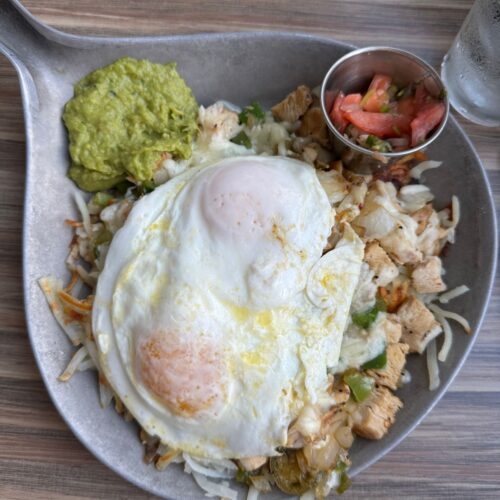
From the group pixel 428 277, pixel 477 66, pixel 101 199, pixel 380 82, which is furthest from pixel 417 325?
pixel 101 199

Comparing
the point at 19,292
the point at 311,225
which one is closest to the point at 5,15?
the point at 19,292

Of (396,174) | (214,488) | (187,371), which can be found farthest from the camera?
(396,174)

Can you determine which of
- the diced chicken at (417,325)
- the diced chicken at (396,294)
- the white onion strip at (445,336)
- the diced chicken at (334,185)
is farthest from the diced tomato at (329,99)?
the white onion strip at (445,336)

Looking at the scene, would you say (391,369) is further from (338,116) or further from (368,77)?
(368,77)

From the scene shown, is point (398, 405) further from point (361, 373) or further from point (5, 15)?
point (5, 15)

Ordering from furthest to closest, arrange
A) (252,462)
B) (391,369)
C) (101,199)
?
(101,199) < (391,369) < (252,462)

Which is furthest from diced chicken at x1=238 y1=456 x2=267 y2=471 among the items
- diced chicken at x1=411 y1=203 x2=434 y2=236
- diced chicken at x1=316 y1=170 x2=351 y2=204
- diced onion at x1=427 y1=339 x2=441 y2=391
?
diced chicken at x1=411 y1=203 x2=434 y2=236

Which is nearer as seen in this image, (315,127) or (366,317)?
(366,317)
